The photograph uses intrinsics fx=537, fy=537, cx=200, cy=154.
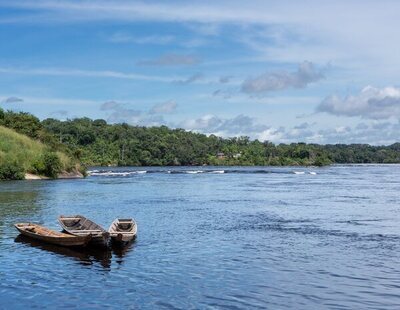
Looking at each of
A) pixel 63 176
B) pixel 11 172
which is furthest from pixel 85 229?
pixel 63 176

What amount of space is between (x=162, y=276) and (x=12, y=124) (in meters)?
122

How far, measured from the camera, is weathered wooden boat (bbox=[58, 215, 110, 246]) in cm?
3228

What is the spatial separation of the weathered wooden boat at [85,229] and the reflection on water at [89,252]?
0.61 m

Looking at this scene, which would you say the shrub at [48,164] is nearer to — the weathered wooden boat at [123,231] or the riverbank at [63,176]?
the riverbank at [63,176]

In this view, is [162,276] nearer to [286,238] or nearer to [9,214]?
[286,238]

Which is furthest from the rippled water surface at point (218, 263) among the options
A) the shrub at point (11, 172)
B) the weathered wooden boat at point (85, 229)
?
the shrub at point (11, 172)

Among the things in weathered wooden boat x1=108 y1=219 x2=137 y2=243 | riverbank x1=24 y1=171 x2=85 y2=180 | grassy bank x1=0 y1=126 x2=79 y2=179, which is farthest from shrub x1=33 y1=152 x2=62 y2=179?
weathered wooden boat x1=108 y1=219 x2=137 y2=243

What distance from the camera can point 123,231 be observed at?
120ft

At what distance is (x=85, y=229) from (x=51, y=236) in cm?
536

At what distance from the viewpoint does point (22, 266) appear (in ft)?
93.2

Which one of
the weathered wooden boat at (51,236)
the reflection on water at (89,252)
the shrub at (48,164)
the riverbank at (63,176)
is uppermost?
the shrub at (48,164)

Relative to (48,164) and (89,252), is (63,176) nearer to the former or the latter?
(48,164)

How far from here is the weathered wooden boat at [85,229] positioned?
3228 cm

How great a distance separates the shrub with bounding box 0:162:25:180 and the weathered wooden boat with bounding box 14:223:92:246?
70376mm
